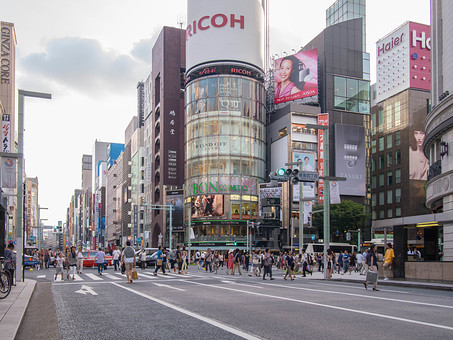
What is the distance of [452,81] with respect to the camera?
106 ft

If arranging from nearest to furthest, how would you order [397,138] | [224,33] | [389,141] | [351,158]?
[351,158], [224,33], [397,138], [389,141]

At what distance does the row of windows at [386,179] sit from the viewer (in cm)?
9075

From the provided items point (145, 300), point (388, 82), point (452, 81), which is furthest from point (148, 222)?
point (145, 300)

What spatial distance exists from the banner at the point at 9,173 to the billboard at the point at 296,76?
223 feet

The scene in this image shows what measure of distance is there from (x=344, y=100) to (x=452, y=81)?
56257 millimetres

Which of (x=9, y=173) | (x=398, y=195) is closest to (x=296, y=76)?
(x=398, y=195)

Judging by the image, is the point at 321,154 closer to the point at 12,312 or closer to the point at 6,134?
the point at 6,134

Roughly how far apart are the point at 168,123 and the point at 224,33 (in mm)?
21164

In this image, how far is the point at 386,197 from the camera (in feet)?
306

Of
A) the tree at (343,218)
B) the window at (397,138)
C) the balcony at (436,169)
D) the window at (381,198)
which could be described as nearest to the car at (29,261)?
the balcony at (436,169)

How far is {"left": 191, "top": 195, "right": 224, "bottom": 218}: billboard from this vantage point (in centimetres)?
8250

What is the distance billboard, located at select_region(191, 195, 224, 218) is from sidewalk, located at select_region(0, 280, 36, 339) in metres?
66.5

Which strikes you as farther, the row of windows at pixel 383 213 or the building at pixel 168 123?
the building at pixel 168 123

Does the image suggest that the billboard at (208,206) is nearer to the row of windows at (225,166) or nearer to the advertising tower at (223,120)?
the advertising tower at (223,120)
